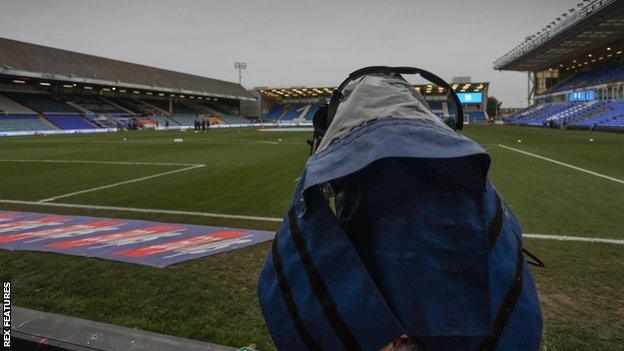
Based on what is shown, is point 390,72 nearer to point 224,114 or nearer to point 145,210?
point 145,210

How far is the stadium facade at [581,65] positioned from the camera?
34.6 meters

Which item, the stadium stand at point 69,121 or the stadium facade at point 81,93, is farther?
the stadium stand at point 69,121

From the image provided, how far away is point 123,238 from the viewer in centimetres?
490

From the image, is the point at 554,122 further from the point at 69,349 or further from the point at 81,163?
the point at 69,349

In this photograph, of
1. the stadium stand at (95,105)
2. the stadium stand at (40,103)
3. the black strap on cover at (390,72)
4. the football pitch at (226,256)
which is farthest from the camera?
the stadium stand at (95,105)

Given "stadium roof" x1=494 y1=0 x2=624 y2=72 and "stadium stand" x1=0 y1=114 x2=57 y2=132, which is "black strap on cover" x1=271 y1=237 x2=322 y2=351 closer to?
"stadium roof" x1=494 y1=0 x2=624 y2=72

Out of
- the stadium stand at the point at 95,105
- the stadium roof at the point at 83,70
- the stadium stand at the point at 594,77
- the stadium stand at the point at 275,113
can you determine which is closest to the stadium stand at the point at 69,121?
the stadium roof at the point at 83,70

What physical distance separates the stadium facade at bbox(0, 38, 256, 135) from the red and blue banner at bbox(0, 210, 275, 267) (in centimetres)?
3786

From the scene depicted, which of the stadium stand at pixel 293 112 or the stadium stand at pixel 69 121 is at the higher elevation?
the stadium stand at pixel 293 112

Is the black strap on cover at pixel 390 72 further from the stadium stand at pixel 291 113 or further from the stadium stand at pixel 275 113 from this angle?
the stadium stand at pixel 275 113

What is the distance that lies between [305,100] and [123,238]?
281 feet

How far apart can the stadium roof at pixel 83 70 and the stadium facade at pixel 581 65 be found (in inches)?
1778

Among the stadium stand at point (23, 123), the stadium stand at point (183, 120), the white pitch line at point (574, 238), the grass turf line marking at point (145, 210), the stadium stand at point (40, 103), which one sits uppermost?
the stadium stand at point (40, 103)

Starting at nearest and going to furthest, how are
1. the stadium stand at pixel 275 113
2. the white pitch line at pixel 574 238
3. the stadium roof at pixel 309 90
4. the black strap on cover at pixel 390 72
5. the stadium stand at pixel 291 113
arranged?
the black strap on cover at pixel 390 72 < the white pitch line at pixel 574 238 < the stadium roof at pixel 309 90 < the stadium stand at pixel 291 113 < the stadium stand at pixel 275 113
